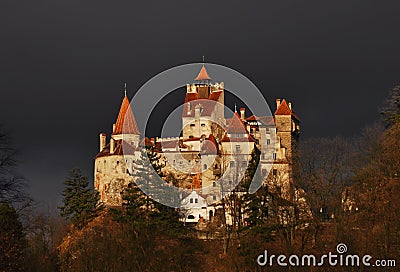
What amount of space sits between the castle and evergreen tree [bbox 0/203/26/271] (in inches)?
1383

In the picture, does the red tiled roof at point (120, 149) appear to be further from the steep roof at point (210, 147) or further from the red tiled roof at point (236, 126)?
the red tiled roof at point (236, 126)

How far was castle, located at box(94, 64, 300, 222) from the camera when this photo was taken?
80.8 meters

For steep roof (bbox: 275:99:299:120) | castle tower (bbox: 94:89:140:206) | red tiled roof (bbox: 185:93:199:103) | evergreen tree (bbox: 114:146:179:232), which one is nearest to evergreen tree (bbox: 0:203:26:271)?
evergreen tree (bbox: 114:146:179:232)

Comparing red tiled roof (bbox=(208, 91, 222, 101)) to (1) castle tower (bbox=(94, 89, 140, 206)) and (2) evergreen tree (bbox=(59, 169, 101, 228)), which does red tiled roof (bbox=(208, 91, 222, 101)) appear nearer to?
(1) castle tower (bbox=(94, 89, 140, 206))

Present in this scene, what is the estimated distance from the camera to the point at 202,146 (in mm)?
88438

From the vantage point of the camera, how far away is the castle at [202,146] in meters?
80.8

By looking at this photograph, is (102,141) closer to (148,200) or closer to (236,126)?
(236,126)

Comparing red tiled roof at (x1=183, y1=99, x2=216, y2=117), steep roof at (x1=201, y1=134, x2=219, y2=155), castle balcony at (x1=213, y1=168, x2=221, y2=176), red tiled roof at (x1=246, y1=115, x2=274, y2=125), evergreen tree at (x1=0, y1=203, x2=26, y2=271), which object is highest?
red tiled roof at (x1=183, y1=99, x2=216, y2=117)

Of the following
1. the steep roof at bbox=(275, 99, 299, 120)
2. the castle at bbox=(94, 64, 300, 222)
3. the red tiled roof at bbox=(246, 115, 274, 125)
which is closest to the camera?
the castle at bbox=(94, 64, 300, 222)

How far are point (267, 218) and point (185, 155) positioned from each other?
36495mm

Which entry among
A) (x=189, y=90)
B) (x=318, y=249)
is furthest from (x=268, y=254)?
(x=189, y=90)

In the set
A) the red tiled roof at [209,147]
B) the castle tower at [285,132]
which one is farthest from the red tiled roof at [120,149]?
the castle tower at [285,132]

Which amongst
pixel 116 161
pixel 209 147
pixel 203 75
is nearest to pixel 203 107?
pixel 203 75

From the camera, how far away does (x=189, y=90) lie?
103 metres
